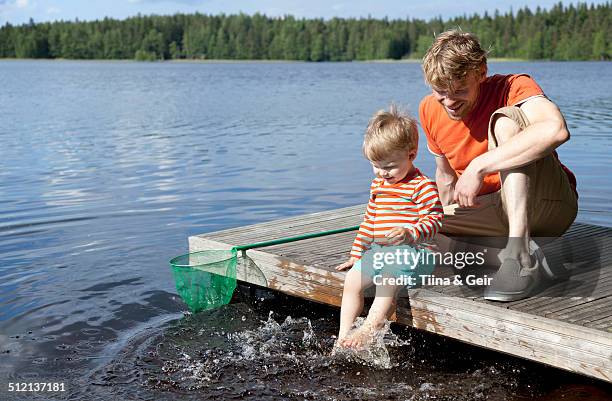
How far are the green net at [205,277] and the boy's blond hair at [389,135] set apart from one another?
164cm

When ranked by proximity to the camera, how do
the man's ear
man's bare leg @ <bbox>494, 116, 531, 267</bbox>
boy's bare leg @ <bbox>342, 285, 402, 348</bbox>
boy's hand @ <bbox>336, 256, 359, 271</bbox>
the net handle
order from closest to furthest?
1. man's bare leg @ <bbox>494, 116, 531, 267</bbox>
2. the man's ear
3. boy's bare leg @ <bbox>342, 285, 402, 348</bbox>
4. boy's hand @ <bbox>336, 256, 359, 271</bbox>
5. the net handle

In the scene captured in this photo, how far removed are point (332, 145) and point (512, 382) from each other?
1237cm

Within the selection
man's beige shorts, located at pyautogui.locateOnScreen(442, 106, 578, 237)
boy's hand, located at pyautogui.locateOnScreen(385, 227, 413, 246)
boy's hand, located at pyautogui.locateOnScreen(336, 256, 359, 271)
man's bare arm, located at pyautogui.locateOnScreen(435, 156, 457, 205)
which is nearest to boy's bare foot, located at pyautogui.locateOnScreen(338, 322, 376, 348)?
boy's hand, located at pyautogui.locateOnScreen(336, 256, 359, 271)

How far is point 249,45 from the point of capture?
135375 millimetres

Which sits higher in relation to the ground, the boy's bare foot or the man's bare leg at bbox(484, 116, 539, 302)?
the man's bare leg at bbox(484, 116, 539, 302)

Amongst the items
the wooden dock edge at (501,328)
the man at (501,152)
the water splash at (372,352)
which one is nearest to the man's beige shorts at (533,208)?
the man at (501,152)

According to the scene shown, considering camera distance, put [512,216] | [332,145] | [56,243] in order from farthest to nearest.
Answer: [332,145] → [56,243] → [512,216]

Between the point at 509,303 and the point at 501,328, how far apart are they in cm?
18

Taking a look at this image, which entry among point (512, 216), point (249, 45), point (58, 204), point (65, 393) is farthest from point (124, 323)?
point (249, 45)

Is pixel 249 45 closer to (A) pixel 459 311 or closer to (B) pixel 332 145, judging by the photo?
(B) pixel 332 145

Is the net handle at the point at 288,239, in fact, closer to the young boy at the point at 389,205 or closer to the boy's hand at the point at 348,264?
the boy's hand at the point at 348,264

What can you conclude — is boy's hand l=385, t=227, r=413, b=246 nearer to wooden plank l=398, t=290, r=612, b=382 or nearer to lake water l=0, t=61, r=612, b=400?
wooden plank l=398, t=290, r=612, b=382

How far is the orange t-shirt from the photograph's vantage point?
4.44 meters

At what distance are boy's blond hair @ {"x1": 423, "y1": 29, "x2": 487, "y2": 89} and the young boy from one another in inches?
13.0
